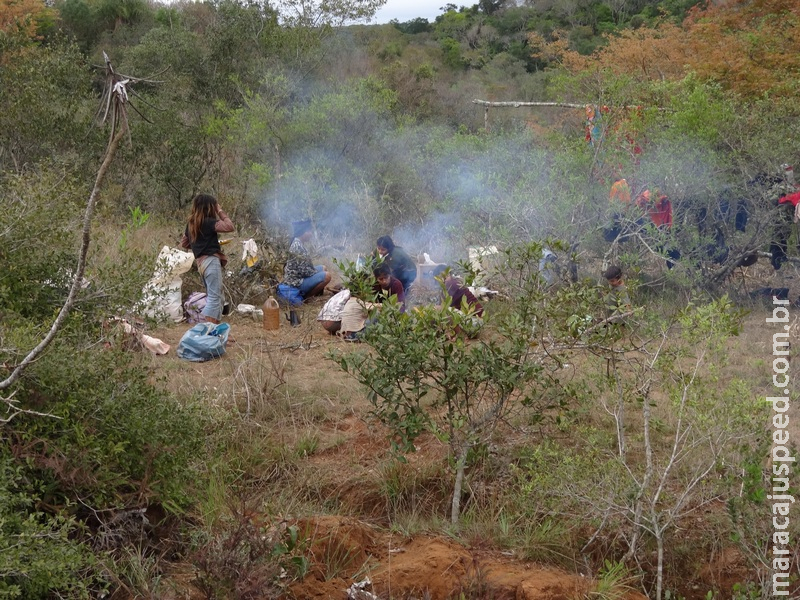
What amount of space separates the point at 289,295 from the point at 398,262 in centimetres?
119

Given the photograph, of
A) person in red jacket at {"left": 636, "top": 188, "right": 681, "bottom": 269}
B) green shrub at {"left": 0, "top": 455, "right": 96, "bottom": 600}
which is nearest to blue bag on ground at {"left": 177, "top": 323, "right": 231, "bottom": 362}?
green shrub at {"left": 0, "top": 455, "right": 96, "bottom": 600}

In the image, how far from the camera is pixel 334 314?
23.1 ft

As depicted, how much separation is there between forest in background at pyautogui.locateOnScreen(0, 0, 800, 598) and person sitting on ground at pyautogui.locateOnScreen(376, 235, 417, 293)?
0.79 m

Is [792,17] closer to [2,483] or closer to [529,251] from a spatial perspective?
[529,251]

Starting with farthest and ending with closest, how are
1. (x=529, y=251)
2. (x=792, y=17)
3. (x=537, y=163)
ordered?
(x=792, y=17) < (x=537, y=163) < (x=529, y=251)

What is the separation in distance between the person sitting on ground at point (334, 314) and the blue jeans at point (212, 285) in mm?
891

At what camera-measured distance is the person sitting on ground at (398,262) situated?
7141 mm

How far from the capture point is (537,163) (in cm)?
785

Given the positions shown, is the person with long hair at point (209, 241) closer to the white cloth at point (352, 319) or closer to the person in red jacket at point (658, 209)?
the white cloth at point (352, 319)

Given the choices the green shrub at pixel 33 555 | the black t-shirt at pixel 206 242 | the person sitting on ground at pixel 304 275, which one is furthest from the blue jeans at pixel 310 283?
the green shrub at pixel 33 555

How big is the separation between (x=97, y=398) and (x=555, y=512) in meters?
1.96

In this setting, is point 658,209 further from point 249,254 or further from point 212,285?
point 212,285

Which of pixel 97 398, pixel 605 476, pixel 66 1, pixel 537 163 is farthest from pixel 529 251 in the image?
pixel 66 1

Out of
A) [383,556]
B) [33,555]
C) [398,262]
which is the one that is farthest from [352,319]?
[33,555]
